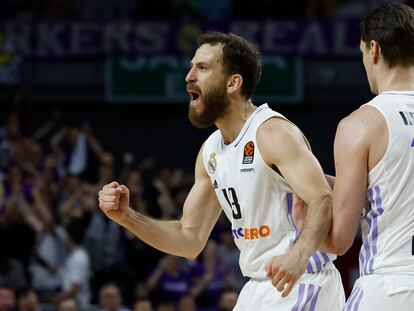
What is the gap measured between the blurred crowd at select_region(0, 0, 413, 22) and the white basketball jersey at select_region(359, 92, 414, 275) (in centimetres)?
1315

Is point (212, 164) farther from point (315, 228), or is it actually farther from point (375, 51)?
point (375, 51)

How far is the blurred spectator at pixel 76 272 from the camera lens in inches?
462

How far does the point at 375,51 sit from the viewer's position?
14.6 feet

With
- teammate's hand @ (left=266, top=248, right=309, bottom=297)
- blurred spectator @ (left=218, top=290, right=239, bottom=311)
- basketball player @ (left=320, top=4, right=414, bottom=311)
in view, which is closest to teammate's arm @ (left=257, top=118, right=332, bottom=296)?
teammate's hand @ (left=266, top=248, right=309, bottom=297)

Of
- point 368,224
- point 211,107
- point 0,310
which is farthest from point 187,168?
point 368,224

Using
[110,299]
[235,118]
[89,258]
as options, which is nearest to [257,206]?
[235,118]

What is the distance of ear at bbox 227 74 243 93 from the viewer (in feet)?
18.5

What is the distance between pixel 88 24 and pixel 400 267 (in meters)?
13.3

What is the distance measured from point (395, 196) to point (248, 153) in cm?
127

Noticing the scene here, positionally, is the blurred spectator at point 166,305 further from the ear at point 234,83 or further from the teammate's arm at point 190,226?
the ear at point 234,83

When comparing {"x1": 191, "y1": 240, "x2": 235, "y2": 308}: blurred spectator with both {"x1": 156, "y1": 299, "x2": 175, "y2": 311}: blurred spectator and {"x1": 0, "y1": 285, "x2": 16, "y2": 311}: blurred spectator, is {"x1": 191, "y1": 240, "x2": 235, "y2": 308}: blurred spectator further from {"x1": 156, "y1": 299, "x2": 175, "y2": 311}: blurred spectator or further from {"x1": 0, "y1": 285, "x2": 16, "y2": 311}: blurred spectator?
{"x1": 0, "y1": 285, "x2": 16, "y2": 311}: blurred spectator

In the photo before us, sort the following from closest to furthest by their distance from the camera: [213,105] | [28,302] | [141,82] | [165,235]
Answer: [213,105] → [165,235] → [28,302] → [141,82]

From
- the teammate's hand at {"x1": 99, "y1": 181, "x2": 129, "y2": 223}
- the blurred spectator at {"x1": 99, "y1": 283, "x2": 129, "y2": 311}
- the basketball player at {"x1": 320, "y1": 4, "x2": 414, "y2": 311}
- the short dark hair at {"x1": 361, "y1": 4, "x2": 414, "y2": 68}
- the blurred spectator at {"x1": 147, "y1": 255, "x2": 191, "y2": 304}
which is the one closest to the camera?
the basketball player at {"x1": 320, "y1": 4, "x2": 414, "y2": 311}

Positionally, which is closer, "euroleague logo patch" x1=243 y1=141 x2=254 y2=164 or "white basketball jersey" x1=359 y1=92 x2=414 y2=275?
"white basketball jersey" x1=359 y1=92 x2=414 y2=275
